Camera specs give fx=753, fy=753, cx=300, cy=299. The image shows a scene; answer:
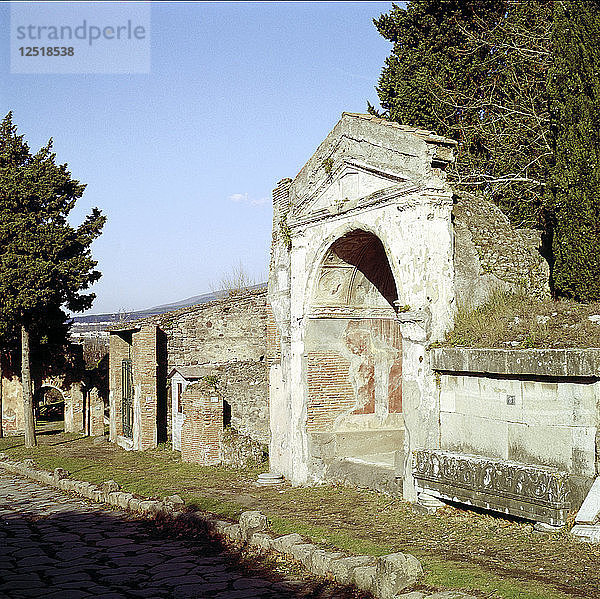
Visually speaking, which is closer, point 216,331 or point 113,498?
point 113,498

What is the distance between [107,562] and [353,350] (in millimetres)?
6411

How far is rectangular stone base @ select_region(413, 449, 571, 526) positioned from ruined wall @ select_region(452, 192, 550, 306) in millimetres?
2345

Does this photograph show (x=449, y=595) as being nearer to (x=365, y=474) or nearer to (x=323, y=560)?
(x=323, y=560)

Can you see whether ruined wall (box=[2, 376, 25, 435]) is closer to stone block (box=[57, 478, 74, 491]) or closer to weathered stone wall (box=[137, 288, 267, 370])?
weathered stone wall (box=[137, 288, 267, 370])

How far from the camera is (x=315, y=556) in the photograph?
7773 millimetres

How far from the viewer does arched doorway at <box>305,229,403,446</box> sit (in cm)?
1353

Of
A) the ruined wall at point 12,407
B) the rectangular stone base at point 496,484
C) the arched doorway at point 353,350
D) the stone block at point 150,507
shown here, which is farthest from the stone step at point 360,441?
the ruined wall at point 12,407

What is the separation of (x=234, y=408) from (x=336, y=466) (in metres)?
5.44

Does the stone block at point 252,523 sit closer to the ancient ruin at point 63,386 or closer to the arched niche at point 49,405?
the ancient ruin at point 63,386

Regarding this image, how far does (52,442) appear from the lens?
73.4 ft

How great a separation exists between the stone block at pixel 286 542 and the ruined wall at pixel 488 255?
4224 mm

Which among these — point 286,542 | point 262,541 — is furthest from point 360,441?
point 286,542

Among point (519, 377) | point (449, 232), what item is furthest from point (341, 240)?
point (519, 377)

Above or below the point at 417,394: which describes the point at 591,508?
below
